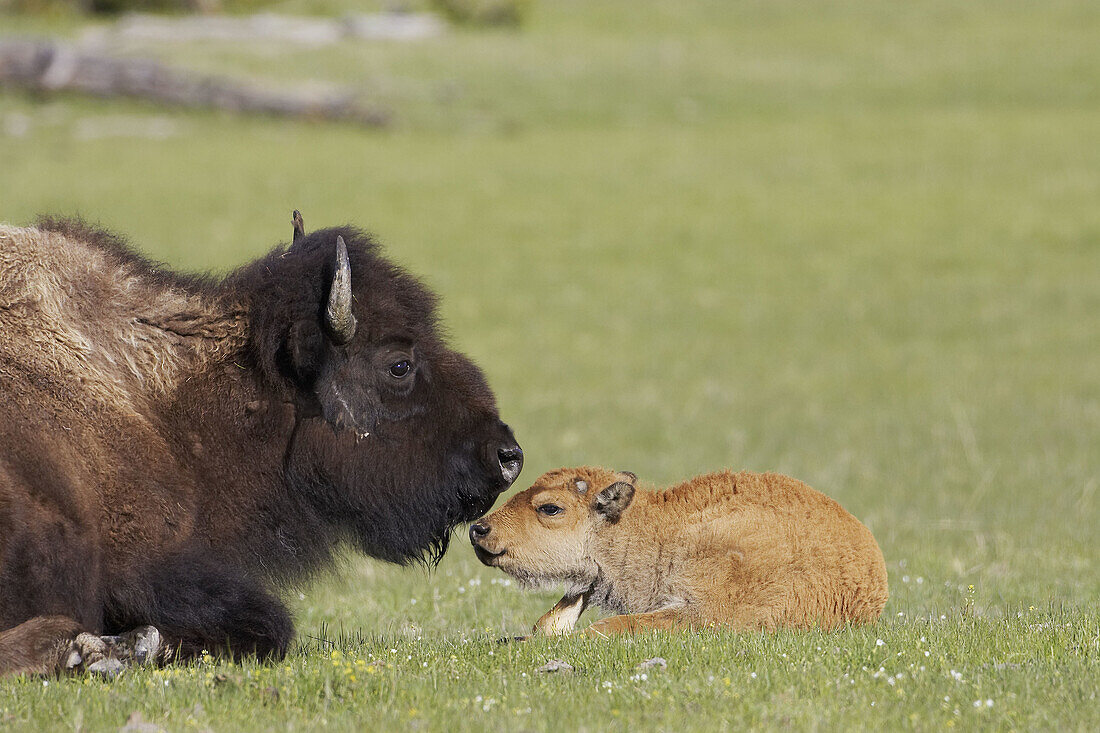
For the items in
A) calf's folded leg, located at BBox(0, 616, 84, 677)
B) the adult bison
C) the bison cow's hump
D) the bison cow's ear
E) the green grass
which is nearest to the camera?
the green grass

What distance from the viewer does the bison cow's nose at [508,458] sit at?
716 centimetres

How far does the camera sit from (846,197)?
3366 centimetres

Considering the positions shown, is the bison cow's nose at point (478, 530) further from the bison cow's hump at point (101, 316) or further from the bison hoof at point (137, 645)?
the bison hoof at point (137, 645)

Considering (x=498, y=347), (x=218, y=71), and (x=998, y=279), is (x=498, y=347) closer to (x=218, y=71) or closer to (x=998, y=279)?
(x=998, y=279)

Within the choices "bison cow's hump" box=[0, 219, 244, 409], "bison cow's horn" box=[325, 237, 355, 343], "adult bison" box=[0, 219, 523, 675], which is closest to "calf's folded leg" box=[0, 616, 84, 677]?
"adult bison" box=[0, 219, 523, 675]

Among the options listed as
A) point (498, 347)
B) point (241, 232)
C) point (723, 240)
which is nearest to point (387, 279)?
point (498, 347)

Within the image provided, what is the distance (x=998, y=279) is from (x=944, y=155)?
384 inches

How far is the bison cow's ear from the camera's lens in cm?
734

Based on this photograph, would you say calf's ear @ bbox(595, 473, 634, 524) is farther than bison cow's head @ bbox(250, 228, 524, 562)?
Yes

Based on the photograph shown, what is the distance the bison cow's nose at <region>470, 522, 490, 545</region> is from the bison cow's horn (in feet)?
4.21

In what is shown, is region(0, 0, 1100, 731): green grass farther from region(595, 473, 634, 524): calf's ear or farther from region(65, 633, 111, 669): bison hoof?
region(595, 473, 634, 524): calf's ear

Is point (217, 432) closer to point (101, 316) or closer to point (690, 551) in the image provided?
point (101, 316)

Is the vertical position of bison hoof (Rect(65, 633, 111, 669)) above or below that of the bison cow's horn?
below

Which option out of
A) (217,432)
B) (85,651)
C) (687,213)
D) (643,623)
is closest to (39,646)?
(85,651)
